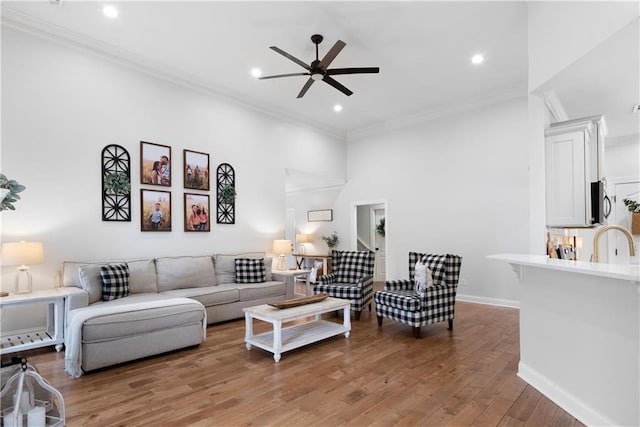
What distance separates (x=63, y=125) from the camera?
164 inches

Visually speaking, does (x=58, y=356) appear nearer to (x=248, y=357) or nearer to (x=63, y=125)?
(x=248, y=357)

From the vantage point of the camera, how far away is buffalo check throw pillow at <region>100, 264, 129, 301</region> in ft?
12.8

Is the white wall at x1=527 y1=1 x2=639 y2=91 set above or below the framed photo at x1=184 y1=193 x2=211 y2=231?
above

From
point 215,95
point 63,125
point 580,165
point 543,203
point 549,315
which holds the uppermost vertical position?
point 215,95

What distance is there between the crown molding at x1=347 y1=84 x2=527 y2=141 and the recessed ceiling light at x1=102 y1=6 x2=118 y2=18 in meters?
5.01

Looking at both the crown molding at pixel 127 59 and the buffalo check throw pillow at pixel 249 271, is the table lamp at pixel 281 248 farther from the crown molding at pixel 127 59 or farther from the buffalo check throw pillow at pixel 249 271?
the crown molding at pixel 127 59

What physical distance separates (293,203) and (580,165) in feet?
24.2

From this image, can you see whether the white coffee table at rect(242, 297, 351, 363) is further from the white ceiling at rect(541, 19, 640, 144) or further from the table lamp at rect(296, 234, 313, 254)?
the table lamp at rect(296, 234, 313, 254)

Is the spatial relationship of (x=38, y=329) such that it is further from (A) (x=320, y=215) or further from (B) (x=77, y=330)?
(A) (x=320, y=215)

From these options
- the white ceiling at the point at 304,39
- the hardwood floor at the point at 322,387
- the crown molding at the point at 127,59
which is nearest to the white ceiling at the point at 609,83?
the white ceiling at the point at 304,39

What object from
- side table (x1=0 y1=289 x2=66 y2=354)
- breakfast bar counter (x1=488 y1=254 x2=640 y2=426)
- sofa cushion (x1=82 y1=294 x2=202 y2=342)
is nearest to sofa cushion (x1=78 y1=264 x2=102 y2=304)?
sofa cushion (x1=82 y1=294 x2=202 y2=342)

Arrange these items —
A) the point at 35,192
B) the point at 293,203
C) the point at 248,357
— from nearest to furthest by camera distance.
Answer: the point at 248,357, the point at 35,192, the point at 293,203

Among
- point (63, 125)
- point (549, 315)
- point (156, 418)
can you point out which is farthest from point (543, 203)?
point (63, 125)

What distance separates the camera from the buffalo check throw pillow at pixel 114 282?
154 inches
